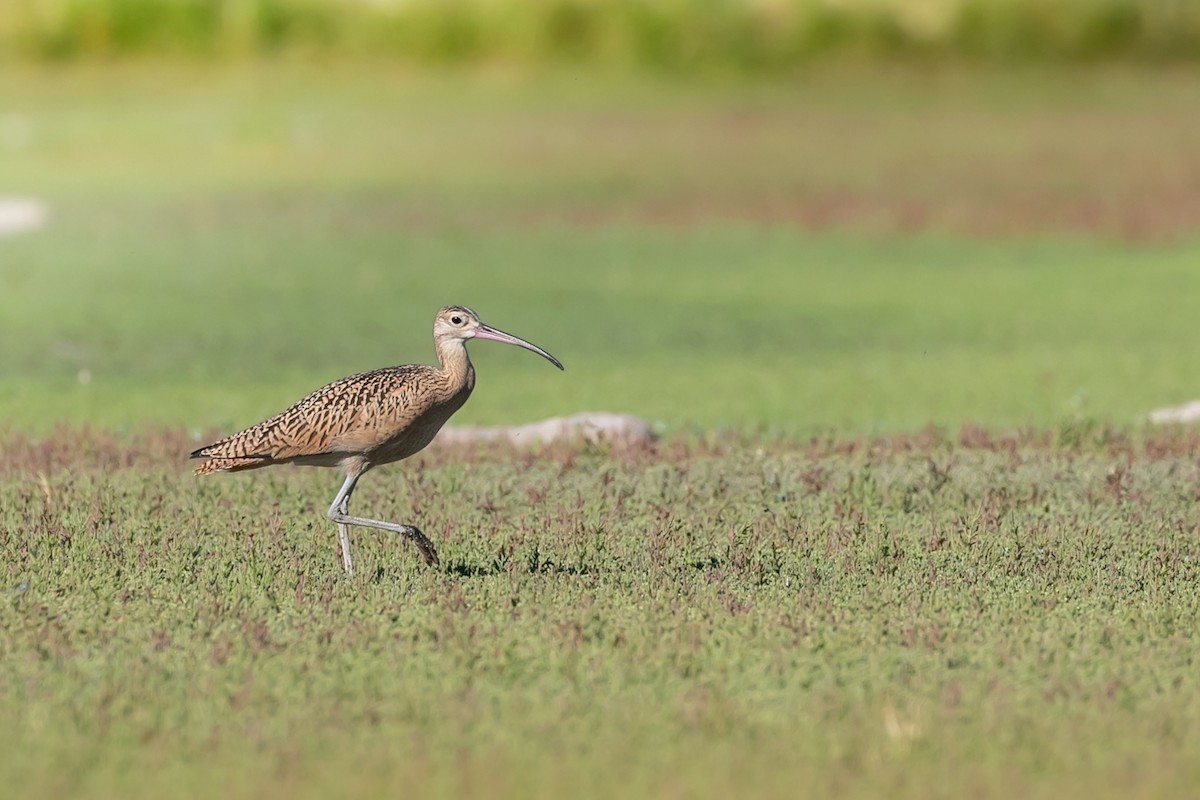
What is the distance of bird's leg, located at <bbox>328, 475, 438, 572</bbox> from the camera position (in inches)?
402

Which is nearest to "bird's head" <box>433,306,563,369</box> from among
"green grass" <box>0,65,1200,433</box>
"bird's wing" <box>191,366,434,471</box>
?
"bird's wing" <box>191,366,434,471</box>

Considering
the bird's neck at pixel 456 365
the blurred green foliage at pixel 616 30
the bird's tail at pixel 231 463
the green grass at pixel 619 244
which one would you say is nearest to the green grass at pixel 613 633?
the bird's tail at pixel 231 463

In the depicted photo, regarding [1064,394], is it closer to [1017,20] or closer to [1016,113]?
[1016,113]

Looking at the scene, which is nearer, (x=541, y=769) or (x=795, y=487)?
(x=541, y=769)

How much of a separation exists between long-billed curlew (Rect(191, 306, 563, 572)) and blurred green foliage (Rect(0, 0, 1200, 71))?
5410 centimetres

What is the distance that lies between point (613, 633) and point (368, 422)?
209cm

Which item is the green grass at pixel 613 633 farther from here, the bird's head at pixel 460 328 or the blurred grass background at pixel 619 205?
the blurred grass background at pixel 619 205

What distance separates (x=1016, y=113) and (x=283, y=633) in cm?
4701

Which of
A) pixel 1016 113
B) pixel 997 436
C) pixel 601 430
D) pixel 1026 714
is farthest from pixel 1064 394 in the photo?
Result: pixel 1016 113

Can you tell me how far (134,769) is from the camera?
23.7ft

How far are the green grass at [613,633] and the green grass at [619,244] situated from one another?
416cm

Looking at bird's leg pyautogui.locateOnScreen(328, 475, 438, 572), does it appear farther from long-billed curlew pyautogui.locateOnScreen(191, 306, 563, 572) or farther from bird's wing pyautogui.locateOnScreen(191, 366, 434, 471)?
bird's wing pyautogui.locateOnScreen(191, 366, 434, 471)

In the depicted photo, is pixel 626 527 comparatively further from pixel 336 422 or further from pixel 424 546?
pixel 336 422

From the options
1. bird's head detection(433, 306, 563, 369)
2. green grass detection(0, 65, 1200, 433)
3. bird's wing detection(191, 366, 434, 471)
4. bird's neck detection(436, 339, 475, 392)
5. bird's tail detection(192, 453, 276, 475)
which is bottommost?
green grass detection(0, 65, 1200, 433)
